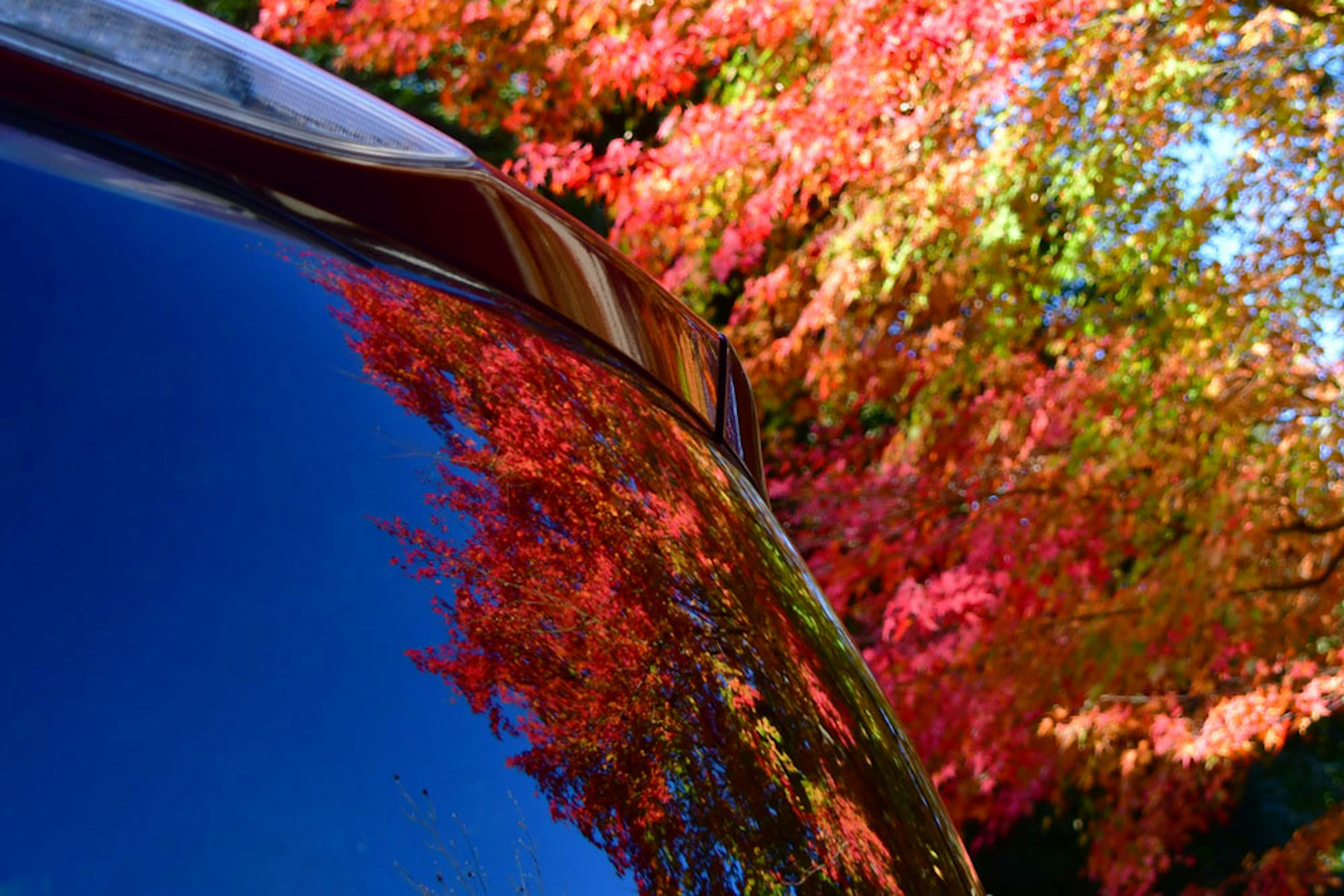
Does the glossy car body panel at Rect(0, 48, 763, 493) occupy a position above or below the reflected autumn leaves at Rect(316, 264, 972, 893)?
above

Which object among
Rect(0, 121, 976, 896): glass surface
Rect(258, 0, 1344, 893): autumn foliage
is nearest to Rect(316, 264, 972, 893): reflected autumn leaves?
Rect(0, 121, 976, 896): glass surface

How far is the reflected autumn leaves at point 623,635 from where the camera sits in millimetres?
715

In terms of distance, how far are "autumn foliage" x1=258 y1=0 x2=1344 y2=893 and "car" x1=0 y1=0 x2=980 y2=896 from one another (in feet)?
10.7

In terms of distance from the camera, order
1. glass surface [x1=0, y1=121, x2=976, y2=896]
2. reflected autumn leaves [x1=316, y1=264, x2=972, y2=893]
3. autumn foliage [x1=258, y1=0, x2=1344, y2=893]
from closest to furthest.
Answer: glass surface [x1=0, y1=121, x2=976, y2=896], reflected autumn leaves [x1=316, y1=264, x2=972, y2=893], autumn foliage [x1=258, y1=0, x2=1344, y2=893]

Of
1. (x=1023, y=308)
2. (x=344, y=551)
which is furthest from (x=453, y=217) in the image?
(x=1023, y=308)

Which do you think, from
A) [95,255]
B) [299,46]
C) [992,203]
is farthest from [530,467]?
[299,46]

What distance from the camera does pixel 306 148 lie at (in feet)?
2.83

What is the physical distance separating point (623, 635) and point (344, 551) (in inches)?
7.3

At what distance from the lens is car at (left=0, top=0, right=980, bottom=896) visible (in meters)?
0.58

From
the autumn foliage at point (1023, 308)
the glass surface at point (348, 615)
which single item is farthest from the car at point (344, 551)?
the autumn foliage at point (1023, 308)

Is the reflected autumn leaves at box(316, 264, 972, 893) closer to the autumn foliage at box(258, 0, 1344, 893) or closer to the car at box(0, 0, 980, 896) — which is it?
the car at box(0, 0, 980, 896)

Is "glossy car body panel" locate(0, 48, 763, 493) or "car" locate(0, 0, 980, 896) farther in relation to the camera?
"glossy car body panel" locate(0, 48, 763, 493)

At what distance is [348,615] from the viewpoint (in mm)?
670

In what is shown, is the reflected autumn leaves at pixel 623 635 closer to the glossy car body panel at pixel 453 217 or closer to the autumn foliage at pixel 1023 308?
the glossy car body panel at pixel 453 217
